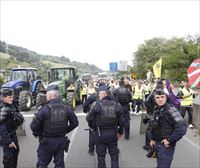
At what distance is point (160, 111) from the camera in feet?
16.3

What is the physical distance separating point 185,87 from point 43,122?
25.9 feet

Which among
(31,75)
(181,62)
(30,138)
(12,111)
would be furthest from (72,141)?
(181,62)

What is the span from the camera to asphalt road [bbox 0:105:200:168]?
23.6 ft

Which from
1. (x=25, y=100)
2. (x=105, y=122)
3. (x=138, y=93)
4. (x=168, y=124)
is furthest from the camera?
(x=25, y=100)

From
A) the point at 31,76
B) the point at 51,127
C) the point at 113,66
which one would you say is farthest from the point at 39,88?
the point at 113,66

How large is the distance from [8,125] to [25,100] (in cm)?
1125

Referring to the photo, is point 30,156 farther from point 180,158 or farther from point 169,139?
point 169,139

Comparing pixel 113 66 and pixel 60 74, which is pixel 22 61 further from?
pixel 60 74

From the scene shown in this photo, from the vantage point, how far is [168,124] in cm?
490

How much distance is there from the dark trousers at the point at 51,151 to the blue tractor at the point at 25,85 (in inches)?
449

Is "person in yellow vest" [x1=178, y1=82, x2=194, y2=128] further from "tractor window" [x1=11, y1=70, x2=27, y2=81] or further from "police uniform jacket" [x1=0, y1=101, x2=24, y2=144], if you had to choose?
"tractor window" [x1=11, y1=70, x2=27, y2=81]

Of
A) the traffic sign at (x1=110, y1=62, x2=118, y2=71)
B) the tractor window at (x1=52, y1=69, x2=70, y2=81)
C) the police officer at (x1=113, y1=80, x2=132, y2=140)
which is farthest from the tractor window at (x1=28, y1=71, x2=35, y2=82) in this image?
the traffic sign at (x1=110, y1=62, x2=118, y2=71)

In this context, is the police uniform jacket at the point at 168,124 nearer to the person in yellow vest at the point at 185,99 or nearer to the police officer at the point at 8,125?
the police officer at the point at 8,125

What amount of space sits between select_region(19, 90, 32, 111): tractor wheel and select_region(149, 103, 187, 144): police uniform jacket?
12.4 metres
